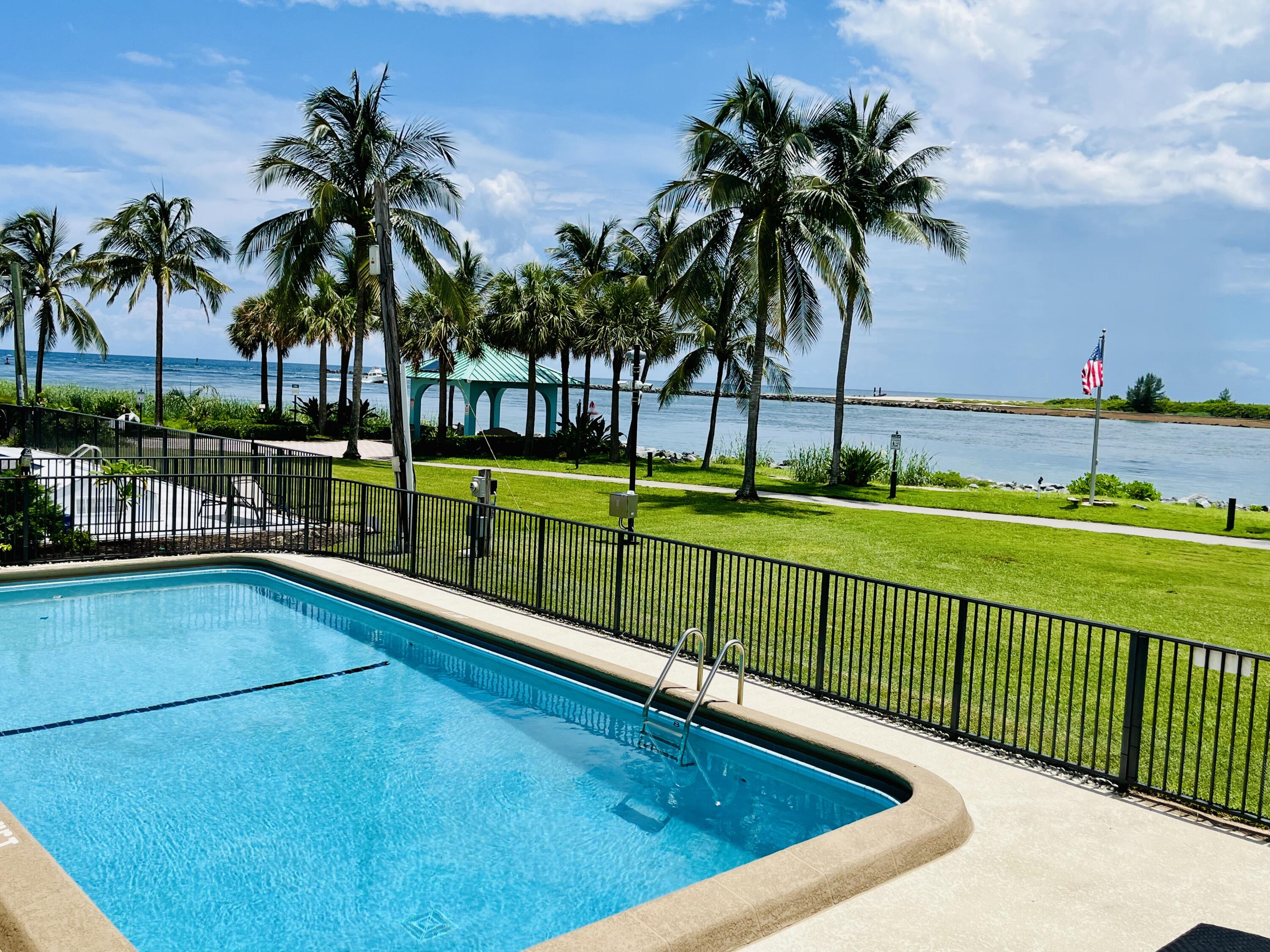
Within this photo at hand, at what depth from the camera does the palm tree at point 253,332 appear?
159 feet

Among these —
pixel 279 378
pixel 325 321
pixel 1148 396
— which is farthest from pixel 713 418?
pixel 1148 396

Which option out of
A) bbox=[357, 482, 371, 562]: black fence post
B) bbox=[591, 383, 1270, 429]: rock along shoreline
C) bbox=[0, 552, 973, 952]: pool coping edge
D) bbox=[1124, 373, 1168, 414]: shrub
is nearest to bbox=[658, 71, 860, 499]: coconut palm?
bbox=[357, 482, 371, 562]: black fence post

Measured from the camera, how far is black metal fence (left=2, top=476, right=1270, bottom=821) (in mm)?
6465

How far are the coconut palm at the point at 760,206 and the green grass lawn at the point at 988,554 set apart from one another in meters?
3.84

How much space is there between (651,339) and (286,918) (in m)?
33.8

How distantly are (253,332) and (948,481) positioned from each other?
3802cm

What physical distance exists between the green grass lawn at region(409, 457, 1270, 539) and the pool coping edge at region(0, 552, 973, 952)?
1909 cm

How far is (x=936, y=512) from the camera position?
24406mm

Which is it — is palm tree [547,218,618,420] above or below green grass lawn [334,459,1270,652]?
above

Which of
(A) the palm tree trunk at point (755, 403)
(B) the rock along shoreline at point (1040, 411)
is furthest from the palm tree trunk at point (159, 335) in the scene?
(B) the rock along shoreline at point (1040, 411)

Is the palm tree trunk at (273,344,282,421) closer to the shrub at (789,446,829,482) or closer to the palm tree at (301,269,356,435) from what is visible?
the palm tree at (301,269,356,435)

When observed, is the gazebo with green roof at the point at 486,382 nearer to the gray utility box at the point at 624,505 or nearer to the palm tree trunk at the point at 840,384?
the palm tree trunk at the point at 840,384

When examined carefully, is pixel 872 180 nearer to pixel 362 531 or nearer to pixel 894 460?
pixel 894 460

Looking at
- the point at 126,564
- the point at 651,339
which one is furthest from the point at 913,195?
the point at 126,564
